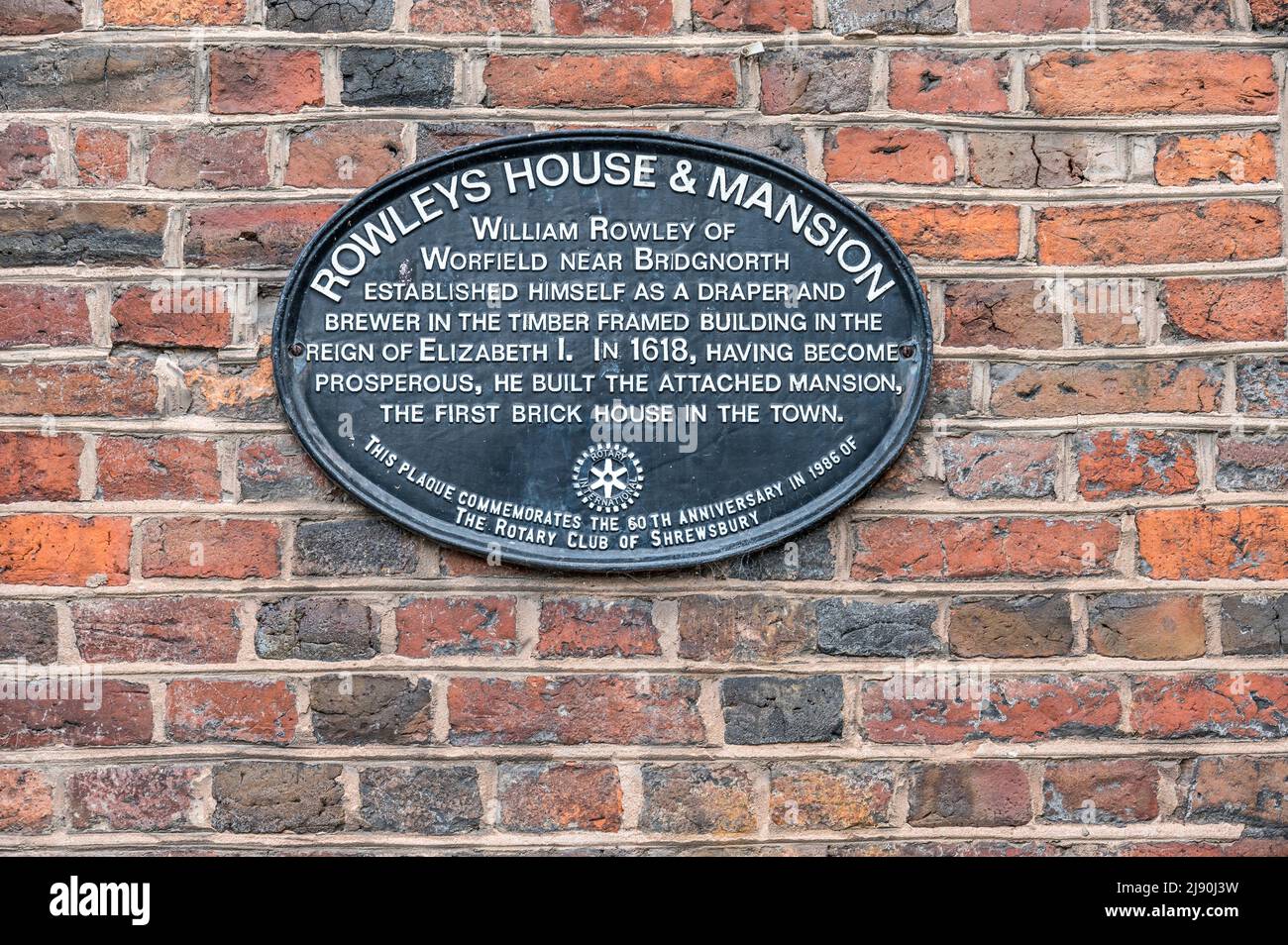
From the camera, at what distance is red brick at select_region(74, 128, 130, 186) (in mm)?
2350

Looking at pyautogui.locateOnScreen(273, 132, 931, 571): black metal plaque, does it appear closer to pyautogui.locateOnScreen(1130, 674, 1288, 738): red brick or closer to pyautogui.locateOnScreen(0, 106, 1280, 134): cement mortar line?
pyautogui.locateOnScreen(0, 106, 1280, 134): cement mortar line

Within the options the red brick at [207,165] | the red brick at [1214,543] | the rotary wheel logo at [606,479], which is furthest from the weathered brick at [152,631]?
the red brick at [1214,543]

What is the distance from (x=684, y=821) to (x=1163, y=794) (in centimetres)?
86

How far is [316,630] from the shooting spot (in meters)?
2.29

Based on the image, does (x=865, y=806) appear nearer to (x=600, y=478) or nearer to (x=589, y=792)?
(x=589, y=792)

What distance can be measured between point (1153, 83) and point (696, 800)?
5.12ft

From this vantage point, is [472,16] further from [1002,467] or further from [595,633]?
[1002,467]

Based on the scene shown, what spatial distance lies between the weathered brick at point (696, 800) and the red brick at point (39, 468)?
115cm

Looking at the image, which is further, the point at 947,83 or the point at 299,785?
the point at 947,83

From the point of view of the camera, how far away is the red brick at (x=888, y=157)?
2.37 meters

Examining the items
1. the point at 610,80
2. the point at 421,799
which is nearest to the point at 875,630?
the point at 421,799

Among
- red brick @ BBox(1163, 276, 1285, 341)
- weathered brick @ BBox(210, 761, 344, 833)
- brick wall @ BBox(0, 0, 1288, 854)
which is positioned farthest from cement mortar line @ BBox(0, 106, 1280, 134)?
weathered brick @ BBox(210, 761, 344, 833)

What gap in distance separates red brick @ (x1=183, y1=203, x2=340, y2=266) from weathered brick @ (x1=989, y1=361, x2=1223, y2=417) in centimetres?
129

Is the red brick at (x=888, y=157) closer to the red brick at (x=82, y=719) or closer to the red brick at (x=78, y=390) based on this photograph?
the red brick at (x=78, y=390)
